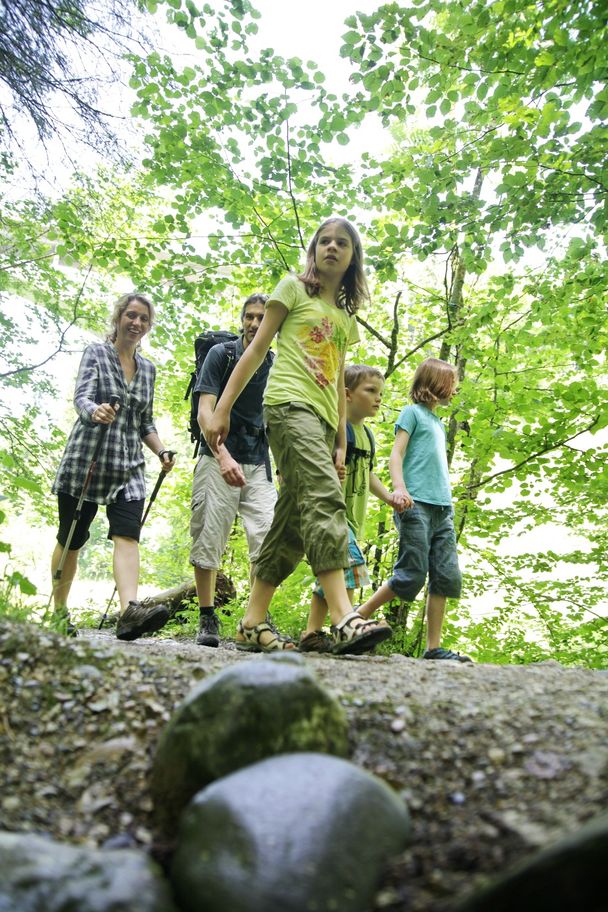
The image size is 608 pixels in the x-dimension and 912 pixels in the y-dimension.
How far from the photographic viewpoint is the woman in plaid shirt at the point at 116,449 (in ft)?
13.4

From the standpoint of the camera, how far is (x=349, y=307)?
12.6ft

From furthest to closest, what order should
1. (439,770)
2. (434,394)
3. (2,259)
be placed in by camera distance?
(2,259) < (434,394) < (439,770)

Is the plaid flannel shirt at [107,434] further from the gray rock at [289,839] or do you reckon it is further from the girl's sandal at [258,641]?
the gray rock at [289,839]

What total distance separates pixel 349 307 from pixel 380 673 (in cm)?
227

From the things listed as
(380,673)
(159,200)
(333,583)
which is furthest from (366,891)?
(159,200)

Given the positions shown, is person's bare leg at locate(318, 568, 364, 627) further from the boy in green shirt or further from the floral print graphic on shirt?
the boy in green shirt

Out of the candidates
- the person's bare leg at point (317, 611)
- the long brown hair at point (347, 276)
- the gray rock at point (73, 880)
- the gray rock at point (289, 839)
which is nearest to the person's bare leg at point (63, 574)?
the person's bare leg at point (317, 611)

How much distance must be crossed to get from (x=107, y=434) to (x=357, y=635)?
2.42m

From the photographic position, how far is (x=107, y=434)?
4.30m

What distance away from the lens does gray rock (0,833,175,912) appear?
112 cm

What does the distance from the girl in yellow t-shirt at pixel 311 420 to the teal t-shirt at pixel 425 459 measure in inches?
34.0

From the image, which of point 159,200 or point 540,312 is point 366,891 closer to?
point 540,312

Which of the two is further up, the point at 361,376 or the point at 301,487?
the point at 361,376

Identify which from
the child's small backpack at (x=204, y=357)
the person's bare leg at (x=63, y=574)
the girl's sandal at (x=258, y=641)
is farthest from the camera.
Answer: the child's small backpack at (x=204, y=357)
